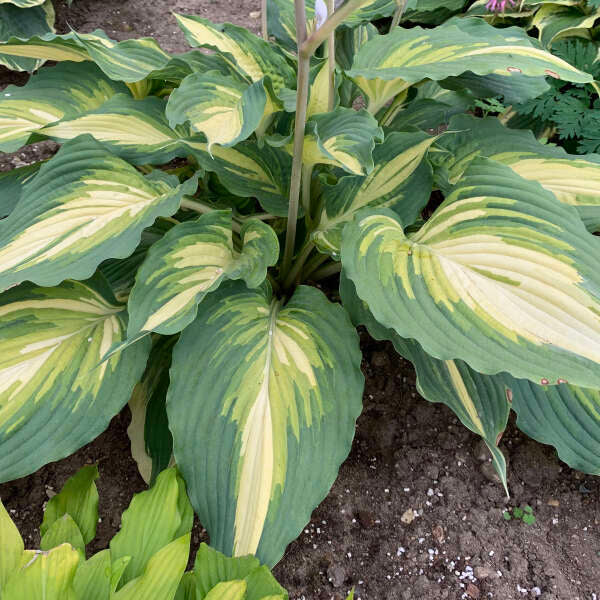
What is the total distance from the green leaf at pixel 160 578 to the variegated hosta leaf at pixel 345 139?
72cm

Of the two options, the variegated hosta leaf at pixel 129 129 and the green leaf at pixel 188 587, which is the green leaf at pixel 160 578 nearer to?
the green leaf at pixel 188 587

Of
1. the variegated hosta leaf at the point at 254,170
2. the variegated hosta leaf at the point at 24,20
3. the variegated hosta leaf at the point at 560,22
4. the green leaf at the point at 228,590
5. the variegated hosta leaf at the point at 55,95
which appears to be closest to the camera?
the green leaf at the point at 228,590

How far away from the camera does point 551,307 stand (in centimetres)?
91

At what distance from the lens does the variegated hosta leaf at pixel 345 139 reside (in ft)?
3.52

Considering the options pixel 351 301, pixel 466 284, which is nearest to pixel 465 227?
pixel 466 284

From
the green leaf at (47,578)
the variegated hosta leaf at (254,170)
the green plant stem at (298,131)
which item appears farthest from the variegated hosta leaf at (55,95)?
the green leaf at (47,578)

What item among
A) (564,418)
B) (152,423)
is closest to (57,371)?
(152,423)

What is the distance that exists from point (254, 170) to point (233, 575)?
88 cm

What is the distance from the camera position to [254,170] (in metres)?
1.37

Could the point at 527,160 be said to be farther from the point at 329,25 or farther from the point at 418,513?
the point at 418,513

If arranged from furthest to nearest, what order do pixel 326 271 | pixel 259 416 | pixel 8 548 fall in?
pixel 326 271 < pixel 259 416 < pixel 8 548

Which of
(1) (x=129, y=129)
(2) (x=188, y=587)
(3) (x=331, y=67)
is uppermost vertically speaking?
(3) (x=331, y=67)

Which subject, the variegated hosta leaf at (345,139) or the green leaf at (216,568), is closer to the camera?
the green leaf at (216,568)

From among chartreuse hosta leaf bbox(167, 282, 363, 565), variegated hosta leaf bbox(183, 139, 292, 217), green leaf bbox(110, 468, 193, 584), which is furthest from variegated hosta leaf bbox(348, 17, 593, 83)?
green leaf bbox(110, 468, 193, 584)
